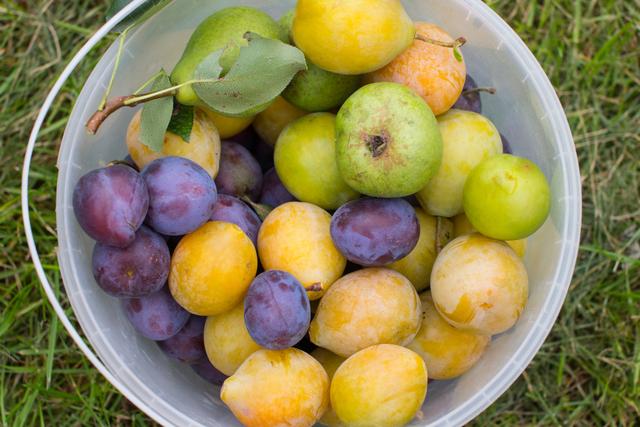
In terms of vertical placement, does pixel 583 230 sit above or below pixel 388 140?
below

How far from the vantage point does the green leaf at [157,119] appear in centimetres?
115

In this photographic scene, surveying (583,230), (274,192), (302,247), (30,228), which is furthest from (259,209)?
(583,230)

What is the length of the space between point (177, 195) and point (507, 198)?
0.52 m

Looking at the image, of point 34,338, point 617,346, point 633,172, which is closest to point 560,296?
point 617,346

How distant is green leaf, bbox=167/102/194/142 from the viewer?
1.20 meters

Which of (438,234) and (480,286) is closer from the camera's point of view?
(480,286)

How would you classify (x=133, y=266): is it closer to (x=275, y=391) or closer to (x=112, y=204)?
(x=112, y=204)

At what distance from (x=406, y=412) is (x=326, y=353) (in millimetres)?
222

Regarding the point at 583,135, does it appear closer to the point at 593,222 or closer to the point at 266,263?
the point at 593,222

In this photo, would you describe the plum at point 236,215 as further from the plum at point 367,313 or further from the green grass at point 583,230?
the green grass at point 583,230

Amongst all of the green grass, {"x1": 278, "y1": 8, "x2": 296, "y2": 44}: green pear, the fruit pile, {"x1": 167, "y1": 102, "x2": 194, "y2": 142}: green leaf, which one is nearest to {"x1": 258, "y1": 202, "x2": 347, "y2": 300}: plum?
the fruit pile

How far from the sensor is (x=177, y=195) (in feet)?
3.59

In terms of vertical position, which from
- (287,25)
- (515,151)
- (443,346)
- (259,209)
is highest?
(287,25)

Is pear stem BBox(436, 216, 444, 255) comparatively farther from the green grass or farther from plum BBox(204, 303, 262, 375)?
the green grass
